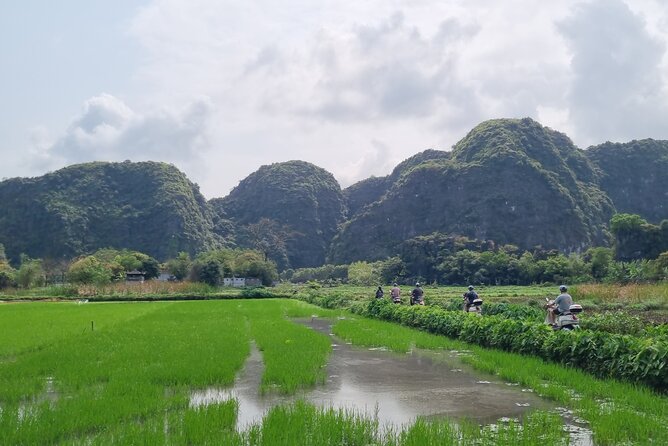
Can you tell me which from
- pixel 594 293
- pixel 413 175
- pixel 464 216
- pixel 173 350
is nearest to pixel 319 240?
pixel 413 175

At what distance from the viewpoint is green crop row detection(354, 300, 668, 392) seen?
789 cm

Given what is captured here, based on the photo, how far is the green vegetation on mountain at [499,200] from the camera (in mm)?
107562

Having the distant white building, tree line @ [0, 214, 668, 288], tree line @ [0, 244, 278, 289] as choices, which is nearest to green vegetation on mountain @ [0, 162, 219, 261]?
tree line @ [0, 244, 278, 289]

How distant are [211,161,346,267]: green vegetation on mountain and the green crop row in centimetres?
10796

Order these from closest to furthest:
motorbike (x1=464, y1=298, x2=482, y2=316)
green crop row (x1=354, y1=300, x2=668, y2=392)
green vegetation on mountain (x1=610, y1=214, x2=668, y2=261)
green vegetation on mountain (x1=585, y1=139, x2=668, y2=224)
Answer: green crop row (x1=354, y1=300, x2=668, y2=392) → motorbike (x1=464, y1=298, x2=482, y2=316) → green vegetation on mountain (x1=610, y1=214, x2=668, y2=261) → green vegetation on mountain (x1=585, y1=139, x2=668, y2=224)

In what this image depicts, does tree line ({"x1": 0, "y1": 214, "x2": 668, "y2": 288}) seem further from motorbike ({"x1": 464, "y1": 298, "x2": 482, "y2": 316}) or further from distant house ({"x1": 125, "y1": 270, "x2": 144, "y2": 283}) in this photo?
motorbike ({"x1": 464, "y1": 298, "x2": 482, "y2": 316})

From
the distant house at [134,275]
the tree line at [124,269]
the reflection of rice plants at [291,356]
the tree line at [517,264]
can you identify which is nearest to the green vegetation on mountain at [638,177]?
the tree line at [517,264]

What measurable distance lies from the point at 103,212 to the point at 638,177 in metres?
114

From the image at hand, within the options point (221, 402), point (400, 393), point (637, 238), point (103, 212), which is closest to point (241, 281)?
point (103, 212)

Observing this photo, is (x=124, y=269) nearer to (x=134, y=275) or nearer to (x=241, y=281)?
(x=134, y=275)

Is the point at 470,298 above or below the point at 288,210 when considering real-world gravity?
below

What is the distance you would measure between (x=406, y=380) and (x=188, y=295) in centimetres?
4040

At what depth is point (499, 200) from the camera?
11194cm

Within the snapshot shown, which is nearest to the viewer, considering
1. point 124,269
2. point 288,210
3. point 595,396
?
point 595,396
